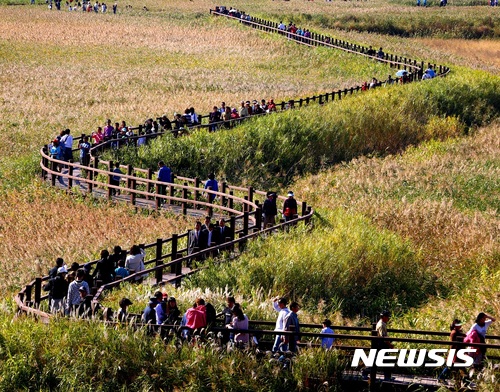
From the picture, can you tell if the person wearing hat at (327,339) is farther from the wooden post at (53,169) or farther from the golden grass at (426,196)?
the wooden post at (53,169)

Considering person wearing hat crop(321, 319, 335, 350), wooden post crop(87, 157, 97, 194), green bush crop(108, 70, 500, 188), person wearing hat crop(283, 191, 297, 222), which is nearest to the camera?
person wearing hat crop(321, 319, 335, 350)

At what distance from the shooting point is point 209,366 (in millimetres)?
15578

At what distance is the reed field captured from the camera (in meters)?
15.9

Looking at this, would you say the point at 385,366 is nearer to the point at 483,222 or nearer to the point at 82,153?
the point at 483,222

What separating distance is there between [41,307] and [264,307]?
4016 millimetres

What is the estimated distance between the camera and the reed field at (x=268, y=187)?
15.9m

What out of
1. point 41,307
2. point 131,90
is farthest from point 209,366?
point 131,90

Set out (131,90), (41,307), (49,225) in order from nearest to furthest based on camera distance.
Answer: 1. (41,307)
2. (49,225)
3. (131,90)

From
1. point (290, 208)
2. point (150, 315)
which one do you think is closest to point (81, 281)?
point (150, 315)

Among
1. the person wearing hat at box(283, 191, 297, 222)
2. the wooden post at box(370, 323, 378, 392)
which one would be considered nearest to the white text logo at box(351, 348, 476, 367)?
the wooden post at box(370, 323, 378, 392)

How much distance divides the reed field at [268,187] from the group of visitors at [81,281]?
63cm

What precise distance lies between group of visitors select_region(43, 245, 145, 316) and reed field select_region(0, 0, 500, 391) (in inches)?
24.9

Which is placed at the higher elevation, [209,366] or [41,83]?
[209,366]

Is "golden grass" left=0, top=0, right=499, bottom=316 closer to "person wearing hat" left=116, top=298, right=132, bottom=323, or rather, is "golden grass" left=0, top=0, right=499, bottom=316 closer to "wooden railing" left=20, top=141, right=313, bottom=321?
"wooden railing" left=20, top=141, right=313, bottom=321
